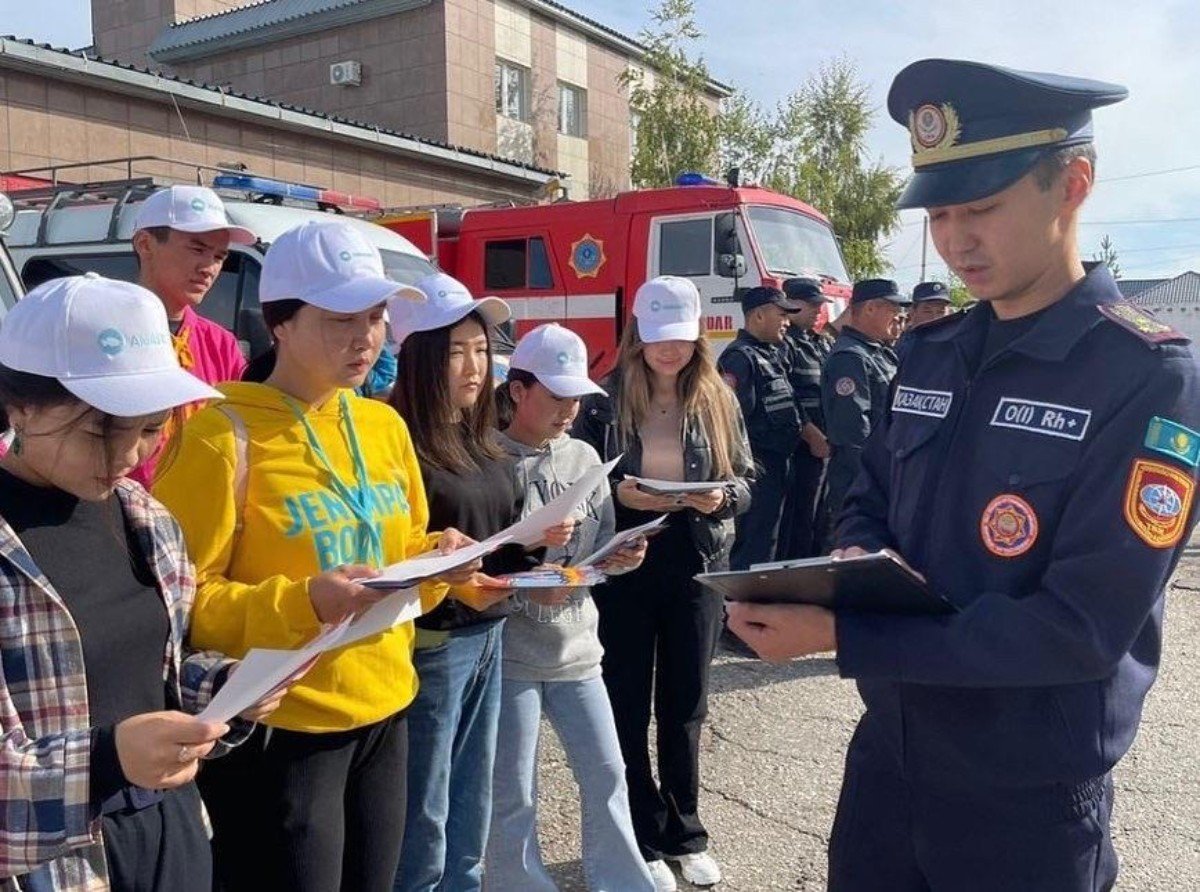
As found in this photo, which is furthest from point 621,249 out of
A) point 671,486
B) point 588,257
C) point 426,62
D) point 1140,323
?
point 426,62

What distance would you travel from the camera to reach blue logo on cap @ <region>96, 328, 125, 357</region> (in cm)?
157

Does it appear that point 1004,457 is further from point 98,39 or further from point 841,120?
point 98,39

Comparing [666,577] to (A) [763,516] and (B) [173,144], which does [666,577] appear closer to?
(A) [763,516]

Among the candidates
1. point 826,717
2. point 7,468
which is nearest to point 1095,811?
point 7,468

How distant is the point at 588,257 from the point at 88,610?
983 cm

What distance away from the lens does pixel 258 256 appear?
271 inches

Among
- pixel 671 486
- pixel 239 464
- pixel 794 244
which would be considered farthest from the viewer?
pixel 794 244

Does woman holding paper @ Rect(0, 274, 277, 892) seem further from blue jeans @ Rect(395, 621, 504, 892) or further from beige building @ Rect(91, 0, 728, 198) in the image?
beige building @ Rect(91, 0, 728, 198)

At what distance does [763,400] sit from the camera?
5812 mm

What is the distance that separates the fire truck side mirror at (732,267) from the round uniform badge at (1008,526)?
8629 mm

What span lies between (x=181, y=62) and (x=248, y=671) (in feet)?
73.1

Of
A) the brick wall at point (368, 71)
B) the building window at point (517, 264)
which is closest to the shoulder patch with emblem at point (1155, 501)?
the building window at point (517, 264)

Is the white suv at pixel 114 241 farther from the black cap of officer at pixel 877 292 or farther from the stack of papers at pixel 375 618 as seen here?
the stack of papers at pixel 375 618

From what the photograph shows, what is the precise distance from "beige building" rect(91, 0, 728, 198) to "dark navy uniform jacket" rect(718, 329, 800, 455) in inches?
550
